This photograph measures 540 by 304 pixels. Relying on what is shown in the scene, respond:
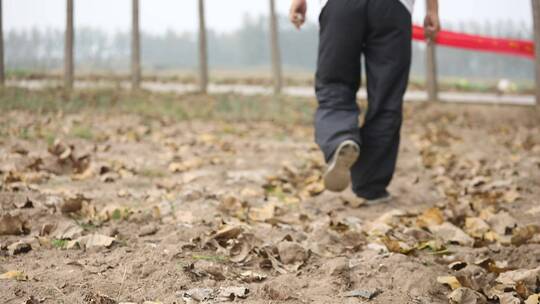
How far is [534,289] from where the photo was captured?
1749mm

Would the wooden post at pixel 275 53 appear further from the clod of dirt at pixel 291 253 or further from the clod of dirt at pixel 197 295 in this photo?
the clod of dirt at pixel 197 295

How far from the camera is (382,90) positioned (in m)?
2.82

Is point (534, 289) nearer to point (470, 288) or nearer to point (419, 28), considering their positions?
point (470, 288)

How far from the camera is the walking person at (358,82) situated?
2711mm

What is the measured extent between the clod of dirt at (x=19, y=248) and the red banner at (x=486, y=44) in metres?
8.70

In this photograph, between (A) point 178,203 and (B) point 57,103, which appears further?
(B) point 57,103

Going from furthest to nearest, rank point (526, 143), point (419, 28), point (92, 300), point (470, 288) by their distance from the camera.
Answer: point (526, 143) < point (419, 28) < point (470, 288) < point (92, 300)

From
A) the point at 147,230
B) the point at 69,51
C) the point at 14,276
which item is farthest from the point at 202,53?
the point at 14,276

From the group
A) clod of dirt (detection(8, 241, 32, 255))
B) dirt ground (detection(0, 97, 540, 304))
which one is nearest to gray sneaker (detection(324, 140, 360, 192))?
dirt ground (detection(0, 97, 540, 304))

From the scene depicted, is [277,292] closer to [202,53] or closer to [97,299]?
[97,299]

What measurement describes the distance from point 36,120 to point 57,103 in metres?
1.58

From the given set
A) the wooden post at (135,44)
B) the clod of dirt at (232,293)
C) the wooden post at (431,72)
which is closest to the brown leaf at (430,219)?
the clod of dirt at (232,293)

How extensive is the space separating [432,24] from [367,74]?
467mm

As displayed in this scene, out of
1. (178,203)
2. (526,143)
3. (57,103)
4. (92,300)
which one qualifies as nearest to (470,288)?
(92,300)
